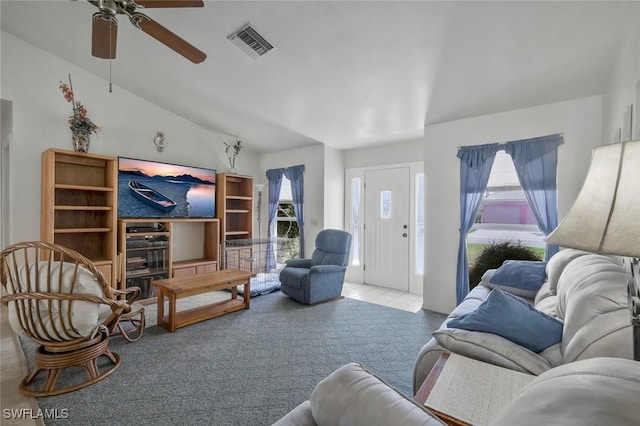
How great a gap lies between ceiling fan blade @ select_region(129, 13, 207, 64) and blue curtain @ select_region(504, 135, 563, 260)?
10.7 feet

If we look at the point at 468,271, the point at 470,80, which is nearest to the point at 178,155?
the point at 470,80

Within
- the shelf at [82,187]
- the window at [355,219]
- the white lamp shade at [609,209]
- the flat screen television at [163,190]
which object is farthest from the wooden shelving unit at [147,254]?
the white lamp shade at [609,209]

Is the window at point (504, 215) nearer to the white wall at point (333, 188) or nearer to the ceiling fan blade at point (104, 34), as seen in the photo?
the white wall at point (333, 188)

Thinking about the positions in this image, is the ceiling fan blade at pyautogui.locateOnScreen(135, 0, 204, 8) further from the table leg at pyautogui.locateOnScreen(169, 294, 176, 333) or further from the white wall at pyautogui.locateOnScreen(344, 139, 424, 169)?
the white wall at pyautogui.locateOnScreen(344, 139, 424, 169)

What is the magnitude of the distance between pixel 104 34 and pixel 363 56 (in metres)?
2.01

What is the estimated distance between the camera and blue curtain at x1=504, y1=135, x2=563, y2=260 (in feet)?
9.43

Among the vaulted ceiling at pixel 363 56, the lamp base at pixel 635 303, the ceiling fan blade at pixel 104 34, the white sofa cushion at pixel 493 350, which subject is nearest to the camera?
the lamp base at pixel 635 303

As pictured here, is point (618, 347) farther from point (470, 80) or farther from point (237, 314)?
point (237, 314)

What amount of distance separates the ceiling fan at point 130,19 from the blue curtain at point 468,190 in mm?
2995

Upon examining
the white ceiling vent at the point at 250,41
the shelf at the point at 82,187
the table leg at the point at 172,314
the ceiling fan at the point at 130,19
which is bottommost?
the table leg at the point at 172,314

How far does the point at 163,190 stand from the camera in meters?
4.31

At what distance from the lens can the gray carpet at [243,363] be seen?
1784 millimetres

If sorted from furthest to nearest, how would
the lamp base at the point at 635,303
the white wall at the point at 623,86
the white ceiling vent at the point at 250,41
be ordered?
1. the white ceiling vent at the point at 250,41
2. the white wall at the point at 623,86
3. the lamp base at the point at 635,303

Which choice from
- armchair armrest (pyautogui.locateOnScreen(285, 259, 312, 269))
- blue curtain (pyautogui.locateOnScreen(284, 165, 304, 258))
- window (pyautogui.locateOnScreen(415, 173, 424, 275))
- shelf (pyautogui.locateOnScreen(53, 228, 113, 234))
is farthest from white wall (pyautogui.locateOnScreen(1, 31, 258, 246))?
window (pyautogui.locateOnScreen(415, 173, 424, 275))
